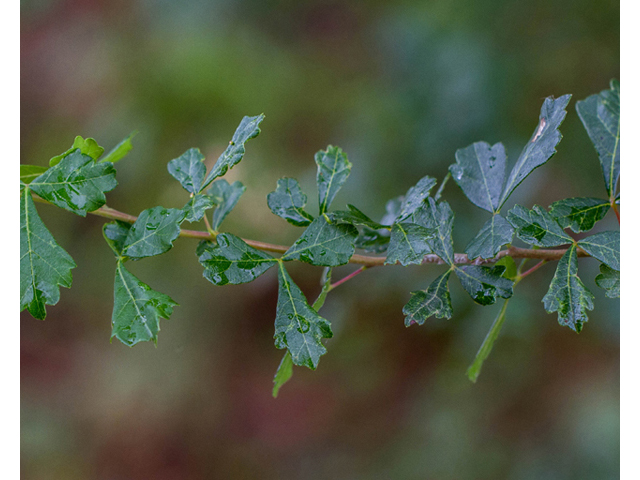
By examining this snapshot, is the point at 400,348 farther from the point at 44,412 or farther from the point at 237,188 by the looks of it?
the point at 44,412

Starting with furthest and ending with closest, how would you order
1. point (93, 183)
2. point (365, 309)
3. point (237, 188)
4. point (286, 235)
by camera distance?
point (286, 235) < point (365, 309) < point (237, 188) < point (93, 183)

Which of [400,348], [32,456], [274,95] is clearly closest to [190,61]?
[274,95]

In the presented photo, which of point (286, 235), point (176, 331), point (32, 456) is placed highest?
point (286, 235)

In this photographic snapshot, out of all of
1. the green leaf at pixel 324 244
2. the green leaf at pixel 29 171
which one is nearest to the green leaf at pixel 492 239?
the green leaf at pixel 324 244

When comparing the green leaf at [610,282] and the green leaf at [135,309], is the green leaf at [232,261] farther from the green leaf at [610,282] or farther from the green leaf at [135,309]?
the green leaf at [610,282]

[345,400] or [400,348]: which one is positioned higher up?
[400,348]

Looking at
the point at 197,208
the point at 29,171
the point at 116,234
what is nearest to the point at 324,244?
the point at 197,208

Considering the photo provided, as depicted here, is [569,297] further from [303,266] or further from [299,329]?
[303,266]
